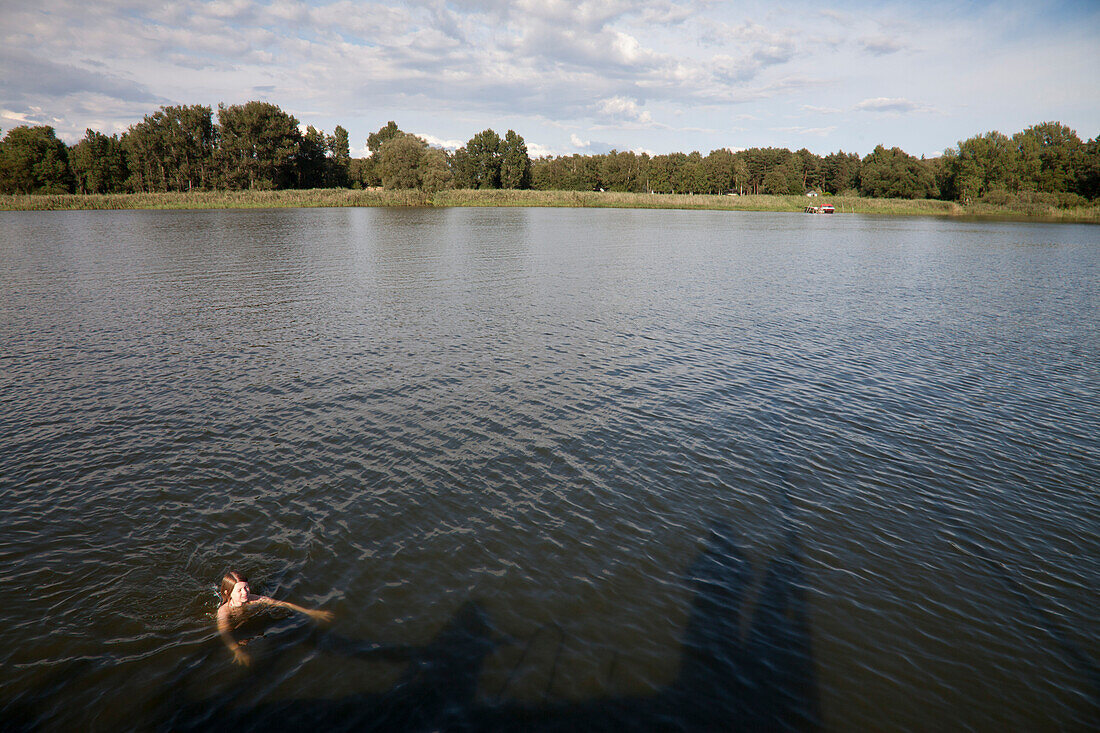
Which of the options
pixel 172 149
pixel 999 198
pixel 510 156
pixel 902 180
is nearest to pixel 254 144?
pixel 172 149

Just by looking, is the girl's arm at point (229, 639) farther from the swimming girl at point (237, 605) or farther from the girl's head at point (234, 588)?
the girl's head at point (234, 588)

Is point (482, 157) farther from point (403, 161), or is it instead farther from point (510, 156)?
point (403, 161)

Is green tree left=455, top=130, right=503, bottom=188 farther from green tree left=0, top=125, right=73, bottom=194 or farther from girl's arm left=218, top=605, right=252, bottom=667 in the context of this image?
girl's arm left=218, top=605, right=252, bottom=667

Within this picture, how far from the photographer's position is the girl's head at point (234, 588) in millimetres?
10109

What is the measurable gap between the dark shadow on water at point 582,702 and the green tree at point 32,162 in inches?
7570

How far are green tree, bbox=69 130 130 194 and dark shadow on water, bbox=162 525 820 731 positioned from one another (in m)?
190

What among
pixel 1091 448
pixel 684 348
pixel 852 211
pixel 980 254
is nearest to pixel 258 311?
pixel 684 348

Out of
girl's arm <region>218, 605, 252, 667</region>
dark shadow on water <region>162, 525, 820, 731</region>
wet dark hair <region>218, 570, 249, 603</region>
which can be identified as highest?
wet dark hair <region>218, 570, 249, 603</region>

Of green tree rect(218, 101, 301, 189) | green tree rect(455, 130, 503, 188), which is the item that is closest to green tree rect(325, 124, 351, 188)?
green tree rect(218, 101, 301, 189)

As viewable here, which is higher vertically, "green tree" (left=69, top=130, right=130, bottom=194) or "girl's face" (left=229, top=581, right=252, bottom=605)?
"green tree" (left=69, top=130, right=130, bottom=194)

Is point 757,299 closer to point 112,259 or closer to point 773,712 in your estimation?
point 773,712

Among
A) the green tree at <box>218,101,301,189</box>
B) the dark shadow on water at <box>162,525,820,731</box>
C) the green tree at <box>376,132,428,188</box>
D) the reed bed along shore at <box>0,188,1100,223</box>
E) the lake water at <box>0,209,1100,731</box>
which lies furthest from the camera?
the green tree at <box>218,101,301,189</box>

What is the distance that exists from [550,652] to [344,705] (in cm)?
327

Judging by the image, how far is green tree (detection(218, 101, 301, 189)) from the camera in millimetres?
144375
